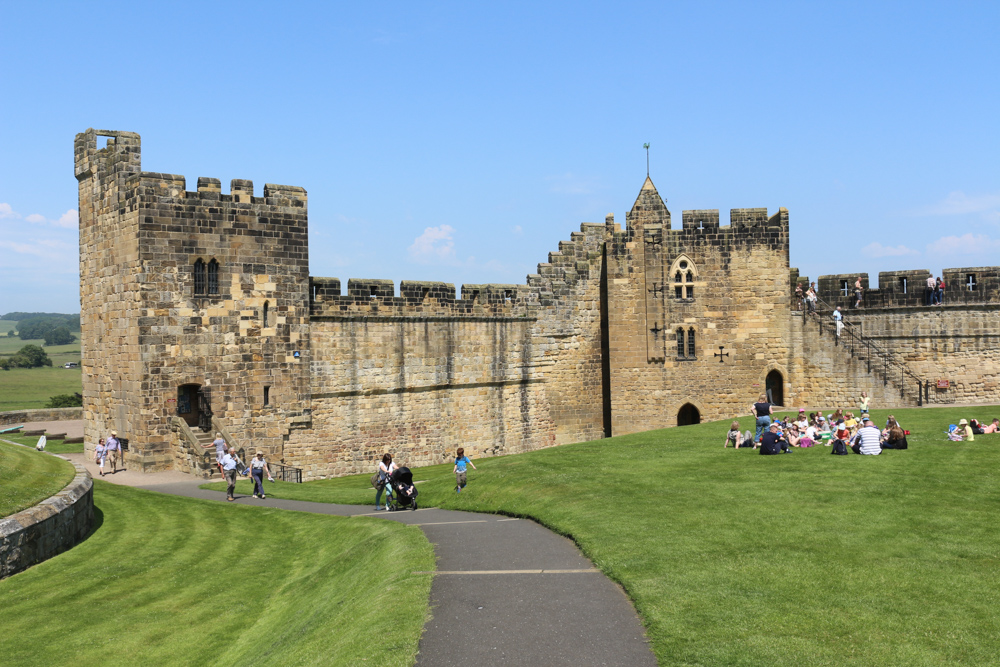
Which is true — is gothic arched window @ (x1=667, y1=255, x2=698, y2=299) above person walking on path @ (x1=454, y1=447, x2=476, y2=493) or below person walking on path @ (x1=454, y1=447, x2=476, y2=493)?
above

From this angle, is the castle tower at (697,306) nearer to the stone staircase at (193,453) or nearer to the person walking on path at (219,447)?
the person walking on path at (219,447)

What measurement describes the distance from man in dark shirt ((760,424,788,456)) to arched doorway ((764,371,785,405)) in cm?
1326

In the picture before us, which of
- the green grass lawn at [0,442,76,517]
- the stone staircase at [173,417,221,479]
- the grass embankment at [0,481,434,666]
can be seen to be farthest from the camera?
the stone staircase at [173,417,221,479]

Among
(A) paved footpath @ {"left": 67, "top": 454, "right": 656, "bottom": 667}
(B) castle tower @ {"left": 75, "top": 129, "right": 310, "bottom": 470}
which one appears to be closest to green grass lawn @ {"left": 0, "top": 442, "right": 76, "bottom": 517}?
(B) castle tower @ {"left": 75, "top": 129, "right": 310, "bottom": 470}

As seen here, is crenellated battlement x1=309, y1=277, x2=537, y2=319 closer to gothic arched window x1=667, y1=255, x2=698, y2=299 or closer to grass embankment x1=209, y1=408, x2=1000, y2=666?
gothic arched window x1=667, y1=255, x2=698, y2=299

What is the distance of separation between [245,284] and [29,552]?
42.8ft

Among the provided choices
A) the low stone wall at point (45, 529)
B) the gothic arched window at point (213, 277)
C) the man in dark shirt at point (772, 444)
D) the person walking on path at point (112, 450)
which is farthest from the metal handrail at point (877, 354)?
the low stone wall at point (45, 529)

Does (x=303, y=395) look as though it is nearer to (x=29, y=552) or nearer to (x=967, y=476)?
(x=29, y=552)

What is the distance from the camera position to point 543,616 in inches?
424

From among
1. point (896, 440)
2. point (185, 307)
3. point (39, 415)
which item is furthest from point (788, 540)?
point (39, 415)

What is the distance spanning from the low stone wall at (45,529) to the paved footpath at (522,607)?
24.3 ft

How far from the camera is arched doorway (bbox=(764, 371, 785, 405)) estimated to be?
112ft

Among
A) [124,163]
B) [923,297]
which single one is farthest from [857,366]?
[124,163]

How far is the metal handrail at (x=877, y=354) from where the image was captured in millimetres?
32500
